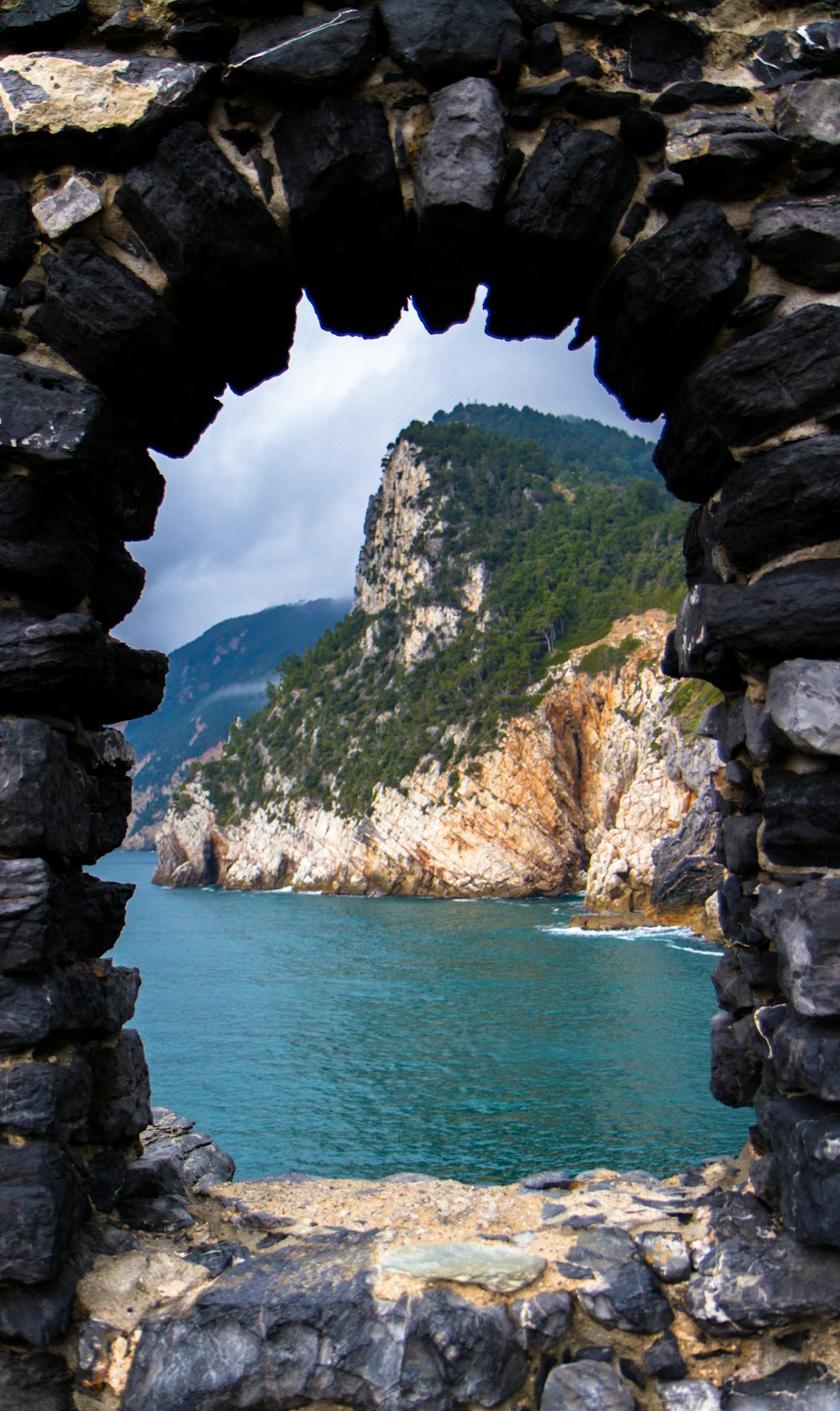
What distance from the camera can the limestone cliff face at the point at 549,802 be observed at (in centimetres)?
4878

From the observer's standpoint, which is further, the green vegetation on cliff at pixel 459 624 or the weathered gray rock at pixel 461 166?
the green vegetation on cliff at pixel 459 624

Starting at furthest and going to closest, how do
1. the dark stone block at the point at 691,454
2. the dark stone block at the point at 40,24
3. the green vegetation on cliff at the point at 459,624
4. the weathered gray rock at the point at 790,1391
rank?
the green vegetation on cliff at the point at 459,624 → the dark stone block at the point at 40,24 → the dark stone block at the point at 691,454 → the weathered gray rock at the point at 790,1391

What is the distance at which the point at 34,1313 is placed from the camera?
2.57 metres

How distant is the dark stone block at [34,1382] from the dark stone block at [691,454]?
132 inches

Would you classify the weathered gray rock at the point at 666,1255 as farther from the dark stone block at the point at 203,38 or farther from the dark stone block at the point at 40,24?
the dark stone block at the point at 40,24

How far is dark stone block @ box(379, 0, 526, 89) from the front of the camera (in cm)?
315

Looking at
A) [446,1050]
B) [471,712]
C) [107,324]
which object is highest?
[471,712]

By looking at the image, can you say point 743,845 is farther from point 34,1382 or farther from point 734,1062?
point 34,1382

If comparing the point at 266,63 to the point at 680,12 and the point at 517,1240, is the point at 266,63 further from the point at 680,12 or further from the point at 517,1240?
the point at 517,1240

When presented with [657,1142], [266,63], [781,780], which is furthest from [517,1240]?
[657,1142]

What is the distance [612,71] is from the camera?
3264mm

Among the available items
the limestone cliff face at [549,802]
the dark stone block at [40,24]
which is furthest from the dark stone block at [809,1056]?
the limestone cliff face at [549,802]

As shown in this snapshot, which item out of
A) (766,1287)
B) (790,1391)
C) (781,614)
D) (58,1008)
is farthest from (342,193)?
(790,1391)

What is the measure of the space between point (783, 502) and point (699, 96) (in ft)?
4.92
